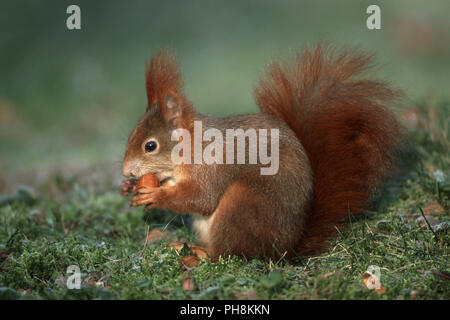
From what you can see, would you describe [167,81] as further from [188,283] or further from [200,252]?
[188,283]

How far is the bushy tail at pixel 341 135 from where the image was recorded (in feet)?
6.93

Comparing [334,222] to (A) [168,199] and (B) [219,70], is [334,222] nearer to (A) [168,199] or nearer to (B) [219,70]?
(A) [168,199]

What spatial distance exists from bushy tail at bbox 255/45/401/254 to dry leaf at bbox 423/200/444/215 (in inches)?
16.5

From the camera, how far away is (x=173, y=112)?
2.18 meters

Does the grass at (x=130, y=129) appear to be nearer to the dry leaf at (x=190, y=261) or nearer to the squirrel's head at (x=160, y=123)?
the dry leaf at (x=190, y=261)

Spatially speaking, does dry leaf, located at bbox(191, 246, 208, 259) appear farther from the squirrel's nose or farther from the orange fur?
the orange fur

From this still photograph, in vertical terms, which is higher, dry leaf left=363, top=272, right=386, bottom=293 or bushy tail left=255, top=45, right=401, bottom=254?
bushy tail left=255, top=45, right=401, bottom=254

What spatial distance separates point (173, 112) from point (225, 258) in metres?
0.70

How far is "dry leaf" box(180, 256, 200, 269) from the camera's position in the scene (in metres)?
1.99

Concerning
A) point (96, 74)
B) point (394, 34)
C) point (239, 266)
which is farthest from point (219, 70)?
point (239, 266)

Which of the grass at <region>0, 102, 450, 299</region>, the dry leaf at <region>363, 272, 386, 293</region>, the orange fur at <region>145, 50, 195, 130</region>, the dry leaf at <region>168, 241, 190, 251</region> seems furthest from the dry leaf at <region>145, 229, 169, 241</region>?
A: the dry leaf at <region>363, 272, 386, 293</region>

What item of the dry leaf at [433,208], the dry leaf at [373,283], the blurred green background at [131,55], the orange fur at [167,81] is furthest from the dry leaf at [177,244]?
the blurred green background at [131,55]
